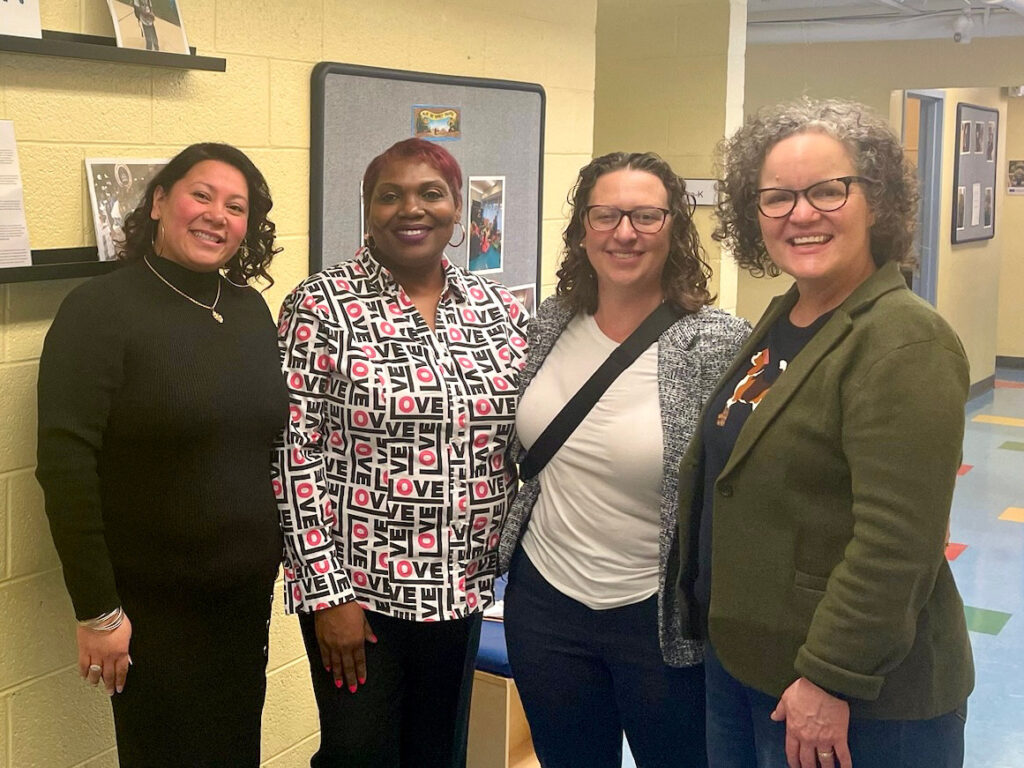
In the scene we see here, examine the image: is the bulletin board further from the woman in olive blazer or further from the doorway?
the doorway

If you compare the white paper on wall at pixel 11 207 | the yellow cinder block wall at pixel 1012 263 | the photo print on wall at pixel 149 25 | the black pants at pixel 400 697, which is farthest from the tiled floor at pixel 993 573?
the yellow cinder block wall at pixel 1012 263

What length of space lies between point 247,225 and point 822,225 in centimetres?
100

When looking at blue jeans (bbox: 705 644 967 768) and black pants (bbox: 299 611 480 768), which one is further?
black pants (bbox: 299 611 480 768)

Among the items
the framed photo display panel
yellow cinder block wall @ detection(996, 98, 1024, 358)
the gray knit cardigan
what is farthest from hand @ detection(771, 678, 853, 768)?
yellow cinder block wall @ detection(996, 98, 1024, 358)

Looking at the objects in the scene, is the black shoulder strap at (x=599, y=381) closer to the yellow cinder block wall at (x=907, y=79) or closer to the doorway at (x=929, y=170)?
the yellow cinder block wall at (x=907, y=79)

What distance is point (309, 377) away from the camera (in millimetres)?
1924

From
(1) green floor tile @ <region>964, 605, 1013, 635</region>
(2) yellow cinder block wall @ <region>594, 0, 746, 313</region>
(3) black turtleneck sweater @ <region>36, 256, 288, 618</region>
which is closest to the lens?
(3) black turtleneck sweater @ <region>36, 256, 288, 618</region>

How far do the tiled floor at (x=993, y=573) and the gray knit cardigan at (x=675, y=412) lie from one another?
1043 mm

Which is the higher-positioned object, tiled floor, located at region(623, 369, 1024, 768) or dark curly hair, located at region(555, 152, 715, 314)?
dark curly hair, located at region(555, 152, 715, 314)

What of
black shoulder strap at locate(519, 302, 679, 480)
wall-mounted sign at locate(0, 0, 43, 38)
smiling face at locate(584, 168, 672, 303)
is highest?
wall-mounted sign at locate(0, 0, 43, 38)

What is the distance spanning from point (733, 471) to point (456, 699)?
83 centimetres

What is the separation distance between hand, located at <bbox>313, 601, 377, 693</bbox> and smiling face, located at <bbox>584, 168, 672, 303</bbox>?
0.73 metres

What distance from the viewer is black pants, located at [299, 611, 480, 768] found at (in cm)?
200

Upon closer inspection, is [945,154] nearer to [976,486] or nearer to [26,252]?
[976,486]
